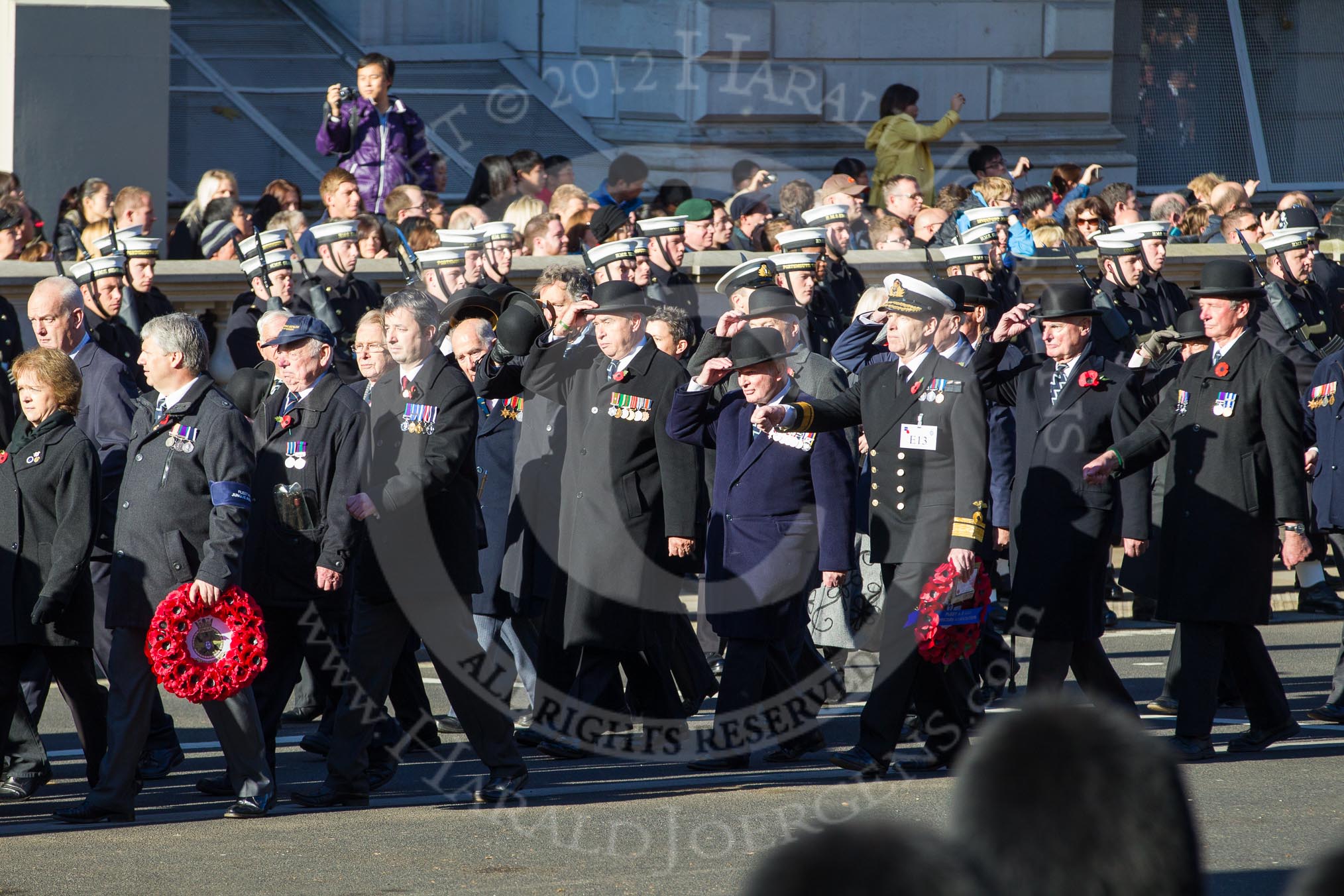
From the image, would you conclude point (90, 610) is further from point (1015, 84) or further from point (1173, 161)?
point (1173, 161)

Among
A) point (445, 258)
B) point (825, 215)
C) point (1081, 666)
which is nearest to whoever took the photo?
point (1081, 666)

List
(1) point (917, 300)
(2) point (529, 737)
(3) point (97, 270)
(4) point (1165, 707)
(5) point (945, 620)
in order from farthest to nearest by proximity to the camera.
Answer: (3) point (97, 270), (4) point (1165, 707), (2) point (529, 737), (1) point (917, 300), (5) point (945, 620)

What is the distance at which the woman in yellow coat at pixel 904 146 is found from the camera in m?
16.1

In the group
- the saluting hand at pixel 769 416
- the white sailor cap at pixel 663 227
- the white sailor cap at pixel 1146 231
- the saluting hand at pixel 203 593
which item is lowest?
the saluting hand at pixel 203 593

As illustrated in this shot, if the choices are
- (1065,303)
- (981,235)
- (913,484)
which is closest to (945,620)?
(913,484)

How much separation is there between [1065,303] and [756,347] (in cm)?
141

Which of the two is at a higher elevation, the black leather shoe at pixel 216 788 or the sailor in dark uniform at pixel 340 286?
the sailor in dark uniform at pixel 340 286

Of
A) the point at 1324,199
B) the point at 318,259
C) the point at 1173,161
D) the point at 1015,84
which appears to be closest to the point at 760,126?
the point at 1015,84

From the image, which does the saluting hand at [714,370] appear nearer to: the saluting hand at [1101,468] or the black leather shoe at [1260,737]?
the saluting hand at [1101,468]

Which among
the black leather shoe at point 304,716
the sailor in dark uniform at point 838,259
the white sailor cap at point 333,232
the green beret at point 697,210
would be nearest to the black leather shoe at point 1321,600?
the sailor in dark uniform at point 838,259

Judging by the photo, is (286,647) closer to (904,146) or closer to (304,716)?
(304,716)

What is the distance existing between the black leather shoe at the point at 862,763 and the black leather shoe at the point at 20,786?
2899 mm

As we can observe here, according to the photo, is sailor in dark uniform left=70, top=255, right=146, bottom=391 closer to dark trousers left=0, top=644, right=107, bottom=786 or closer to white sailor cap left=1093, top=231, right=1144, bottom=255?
dark trousers left=0, top=644, right=107, bottom=786

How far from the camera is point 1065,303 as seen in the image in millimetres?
8133
